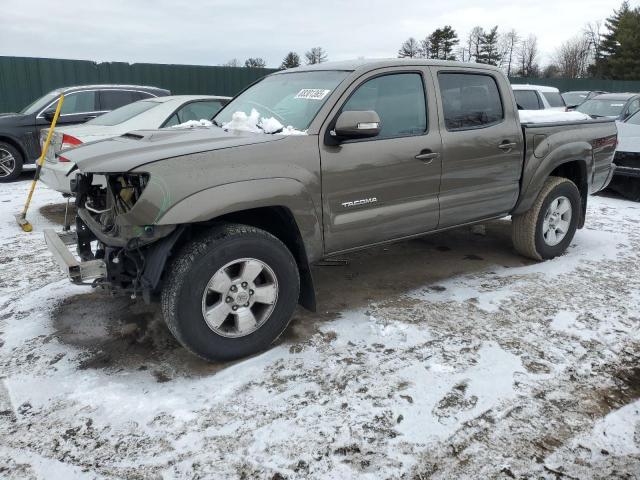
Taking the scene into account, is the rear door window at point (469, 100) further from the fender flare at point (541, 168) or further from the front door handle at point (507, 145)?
the fender flare at point (541, 168)

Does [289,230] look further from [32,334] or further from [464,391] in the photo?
[32,334]

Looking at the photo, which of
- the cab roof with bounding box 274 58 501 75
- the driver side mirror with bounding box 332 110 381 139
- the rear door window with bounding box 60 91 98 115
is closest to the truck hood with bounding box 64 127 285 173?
the driver side mirror with bounding box 332 110 381 139

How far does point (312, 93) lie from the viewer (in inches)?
148

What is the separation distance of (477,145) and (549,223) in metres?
1.47

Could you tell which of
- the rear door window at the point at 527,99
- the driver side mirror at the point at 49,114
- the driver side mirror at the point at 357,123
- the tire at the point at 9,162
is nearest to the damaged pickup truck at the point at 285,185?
the driver side mirror at the point at 357,123

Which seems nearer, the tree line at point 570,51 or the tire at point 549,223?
the tire at point 549,223

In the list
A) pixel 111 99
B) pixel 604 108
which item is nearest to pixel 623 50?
pixel 604 108

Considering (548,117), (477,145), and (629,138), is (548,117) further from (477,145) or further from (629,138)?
(629,138)

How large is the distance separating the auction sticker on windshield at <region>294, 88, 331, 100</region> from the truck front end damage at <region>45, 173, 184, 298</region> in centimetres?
139

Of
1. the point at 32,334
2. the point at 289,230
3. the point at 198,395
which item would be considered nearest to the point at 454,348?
the point at 289,230

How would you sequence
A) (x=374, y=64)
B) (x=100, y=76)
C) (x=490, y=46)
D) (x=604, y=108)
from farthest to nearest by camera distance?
1. (x=490, y=46)
2. (x=100, y=76)
3. (x=604, y=108)
4. (x=374, y=64)

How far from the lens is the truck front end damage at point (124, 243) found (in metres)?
2.94

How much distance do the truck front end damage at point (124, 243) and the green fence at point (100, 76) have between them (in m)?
13.1

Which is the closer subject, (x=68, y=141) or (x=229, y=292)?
(x=229, y=292)
